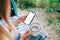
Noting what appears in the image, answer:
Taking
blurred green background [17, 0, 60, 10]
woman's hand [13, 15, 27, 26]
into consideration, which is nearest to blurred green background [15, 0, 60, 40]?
blurred green background [17, 0, 60, 10]

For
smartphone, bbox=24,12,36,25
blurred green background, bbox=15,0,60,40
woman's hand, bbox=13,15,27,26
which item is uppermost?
smartphone, bbox=24,12,36,25

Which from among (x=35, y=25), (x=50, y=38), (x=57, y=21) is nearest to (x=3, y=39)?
(x=35, y=25)

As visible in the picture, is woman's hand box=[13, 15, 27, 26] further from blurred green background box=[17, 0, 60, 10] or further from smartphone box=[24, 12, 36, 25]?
blurred green background box=[17, 0, 60, 10]

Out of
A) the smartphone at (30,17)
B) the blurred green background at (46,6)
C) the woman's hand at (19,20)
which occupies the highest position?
the smartphone at (30,17)

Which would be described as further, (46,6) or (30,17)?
(46,6)

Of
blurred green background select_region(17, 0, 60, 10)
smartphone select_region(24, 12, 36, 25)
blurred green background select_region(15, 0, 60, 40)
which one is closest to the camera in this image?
smartphone select_region(24, 12, 36, 25)

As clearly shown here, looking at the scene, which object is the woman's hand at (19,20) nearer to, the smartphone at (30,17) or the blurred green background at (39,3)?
the smartphone at (30,17)

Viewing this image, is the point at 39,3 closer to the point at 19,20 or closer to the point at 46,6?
the point at 46,6

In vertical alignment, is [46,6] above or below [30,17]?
below

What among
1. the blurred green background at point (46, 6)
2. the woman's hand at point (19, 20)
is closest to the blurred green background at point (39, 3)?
the blurred green background at point (46, 6)

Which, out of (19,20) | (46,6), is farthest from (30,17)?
(46,6)

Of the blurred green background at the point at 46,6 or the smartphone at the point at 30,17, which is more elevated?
the smartphone at the point at 30,17

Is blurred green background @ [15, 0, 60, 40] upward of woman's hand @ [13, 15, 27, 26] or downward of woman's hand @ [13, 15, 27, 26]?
downward

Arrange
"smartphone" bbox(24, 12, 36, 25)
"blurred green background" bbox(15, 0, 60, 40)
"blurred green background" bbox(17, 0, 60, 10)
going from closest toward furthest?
"smartphone" bbox(24, 12, 36, 25)
"blurred green background" bbox(15, 0, 60, 40)
"blurred green background" bbox(17, 0, 60, 10)
